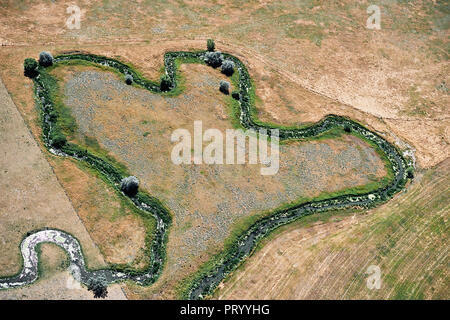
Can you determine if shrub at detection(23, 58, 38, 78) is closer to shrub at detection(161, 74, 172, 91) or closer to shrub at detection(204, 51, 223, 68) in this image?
shrub at detection(161, 74, 172, 91)

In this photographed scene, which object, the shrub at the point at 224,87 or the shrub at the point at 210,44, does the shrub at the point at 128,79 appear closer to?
the shrub at the point at 224,87

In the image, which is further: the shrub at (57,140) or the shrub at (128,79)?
the shrub at (128,79)

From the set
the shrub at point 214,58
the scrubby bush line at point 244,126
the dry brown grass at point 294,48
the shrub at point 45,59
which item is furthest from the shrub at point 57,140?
the shrub at point 214,58

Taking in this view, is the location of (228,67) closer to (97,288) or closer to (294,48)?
(294,48)

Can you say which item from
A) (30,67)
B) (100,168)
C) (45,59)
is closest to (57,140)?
(100,168)
